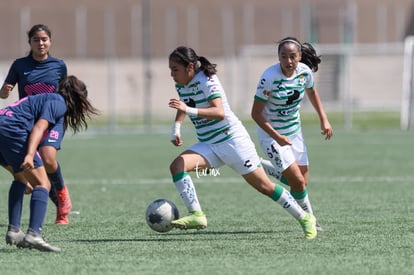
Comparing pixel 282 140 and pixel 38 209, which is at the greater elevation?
pixel 282 140

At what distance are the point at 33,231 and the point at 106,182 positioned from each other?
295 inches

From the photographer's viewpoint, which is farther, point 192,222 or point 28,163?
point 192,222

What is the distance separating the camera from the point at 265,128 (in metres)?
9.10

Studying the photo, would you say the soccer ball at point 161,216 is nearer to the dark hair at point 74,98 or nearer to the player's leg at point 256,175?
the player's leg at point 256,175

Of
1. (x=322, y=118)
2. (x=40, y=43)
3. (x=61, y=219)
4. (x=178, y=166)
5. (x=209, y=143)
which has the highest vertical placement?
(x=40, y=43)

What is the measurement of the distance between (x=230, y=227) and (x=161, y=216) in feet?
3.58

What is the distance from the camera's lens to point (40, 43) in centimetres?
1008

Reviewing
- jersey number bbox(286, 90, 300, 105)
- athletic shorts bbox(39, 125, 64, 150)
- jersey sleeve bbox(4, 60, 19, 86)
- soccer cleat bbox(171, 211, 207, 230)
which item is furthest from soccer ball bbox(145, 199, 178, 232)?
jersey sleeve bbox(4, 60, 19, 86)

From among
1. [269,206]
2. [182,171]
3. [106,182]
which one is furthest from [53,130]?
[106,182]

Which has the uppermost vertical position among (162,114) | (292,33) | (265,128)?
(265,128)

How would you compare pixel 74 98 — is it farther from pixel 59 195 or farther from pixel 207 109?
pixel 59 195

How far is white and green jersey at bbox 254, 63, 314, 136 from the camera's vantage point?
30.1 ft

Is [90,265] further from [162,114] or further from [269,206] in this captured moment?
[162,114]

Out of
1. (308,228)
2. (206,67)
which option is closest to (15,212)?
(206,67)
